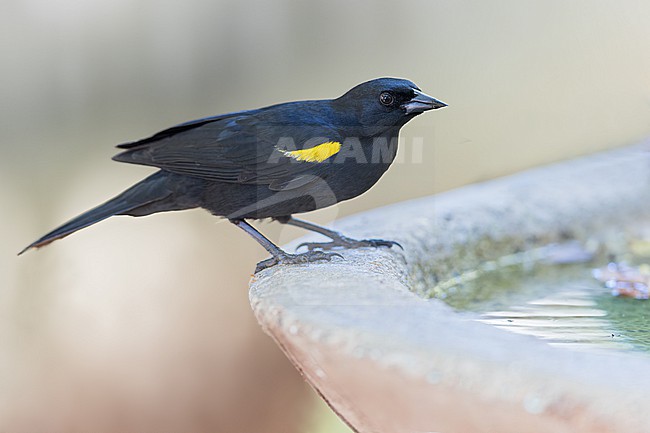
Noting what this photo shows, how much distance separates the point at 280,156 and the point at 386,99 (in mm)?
322

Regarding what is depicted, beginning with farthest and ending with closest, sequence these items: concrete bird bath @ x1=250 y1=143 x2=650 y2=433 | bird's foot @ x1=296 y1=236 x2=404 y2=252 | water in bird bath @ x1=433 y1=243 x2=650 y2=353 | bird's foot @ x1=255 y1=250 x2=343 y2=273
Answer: bird's foot @ x1=296 y1=236 x2=404 y2=252 → bird's foot @ x1=255 y1=250 x2=343 y2=273 → water in bird bath @ x1=433 y1=243 x2=650 y2=353 → concrete bird bath @ x1=250 y1=143 x2=650 y2=433

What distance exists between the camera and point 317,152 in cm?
211

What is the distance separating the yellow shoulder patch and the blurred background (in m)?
1.82

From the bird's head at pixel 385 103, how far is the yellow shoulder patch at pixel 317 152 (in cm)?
13

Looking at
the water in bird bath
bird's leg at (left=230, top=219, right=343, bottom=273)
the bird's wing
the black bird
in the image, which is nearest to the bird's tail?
the black bird

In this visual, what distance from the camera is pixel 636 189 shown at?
9.09 ft

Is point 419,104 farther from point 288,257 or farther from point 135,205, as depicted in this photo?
point 135,205

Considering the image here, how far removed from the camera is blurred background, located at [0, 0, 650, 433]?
3.91 metres

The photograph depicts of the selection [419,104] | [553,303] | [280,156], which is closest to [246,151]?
[280,156]

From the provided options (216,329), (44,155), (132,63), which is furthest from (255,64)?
(216,329)

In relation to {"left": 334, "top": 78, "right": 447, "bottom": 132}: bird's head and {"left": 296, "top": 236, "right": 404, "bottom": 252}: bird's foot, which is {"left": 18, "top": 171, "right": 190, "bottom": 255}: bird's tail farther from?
{"left": 334, "top": 78, "right": 447, "bottom": 132}: bird's head

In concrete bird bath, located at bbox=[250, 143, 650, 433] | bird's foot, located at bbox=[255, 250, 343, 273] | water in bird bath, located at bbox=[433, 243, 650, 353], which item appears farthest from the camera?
bird's foot, located at bbox=[255, 250, 343, 273]

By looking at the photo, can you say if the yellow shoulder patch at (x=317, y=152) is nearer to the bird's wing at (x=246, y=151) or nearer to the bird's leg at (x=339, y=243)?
the bird's wing at (x=246, y=151)

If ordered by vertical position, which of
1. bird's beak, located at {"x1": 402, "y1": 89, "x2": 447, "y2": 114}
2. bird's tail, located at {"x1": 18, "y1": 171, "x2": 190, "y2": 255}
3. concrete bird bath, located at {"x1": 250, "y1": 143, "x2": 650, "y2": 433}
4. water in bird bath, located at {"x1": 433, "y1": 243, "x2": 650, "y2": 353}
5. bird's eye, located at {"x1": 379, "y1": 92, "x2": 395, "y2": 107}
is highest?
bird's eye, located at {"x1": 379, "y1": 92, "x2": 395, "y2": 107}
